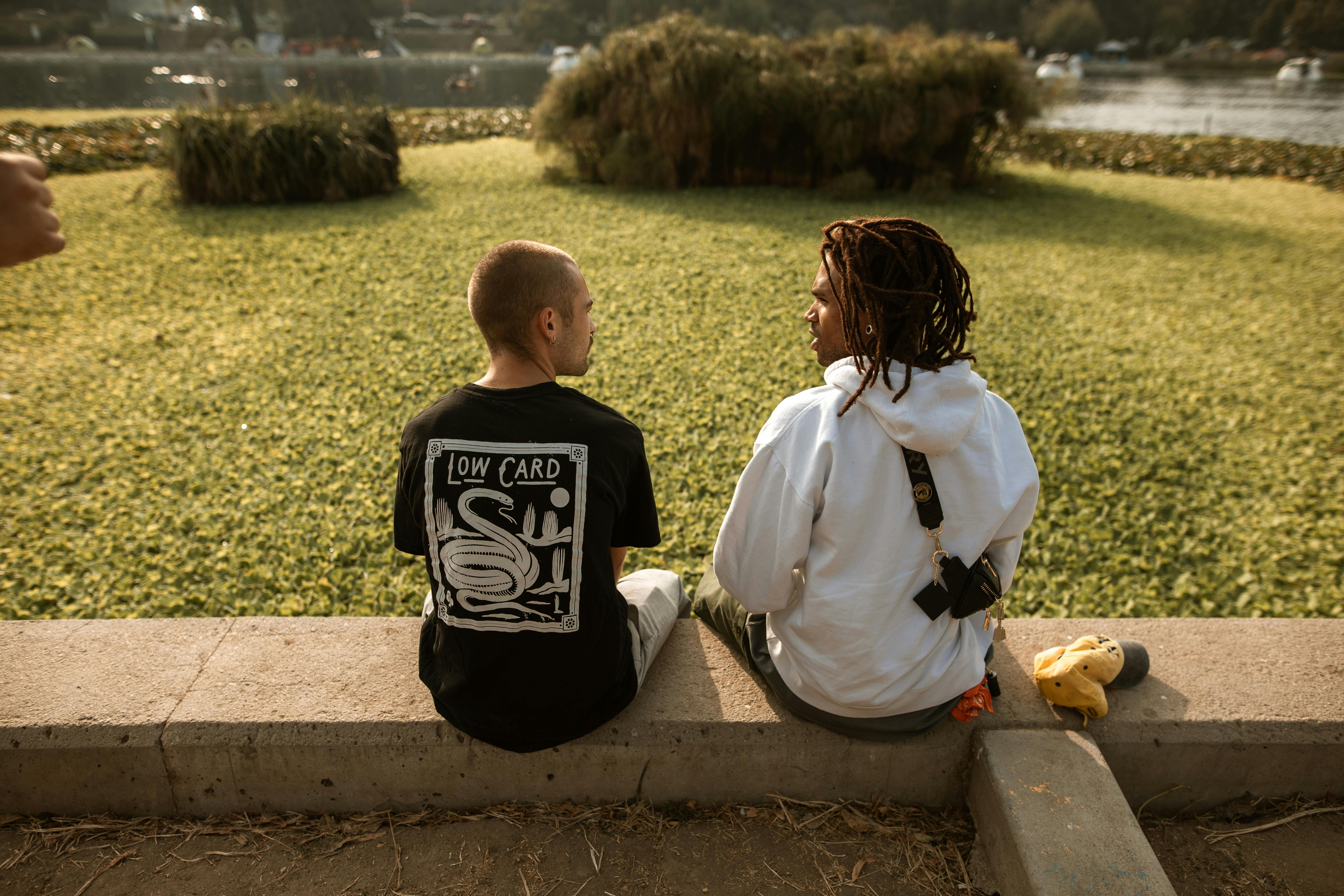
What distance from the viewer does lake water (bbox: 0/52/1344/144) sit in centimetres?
2078

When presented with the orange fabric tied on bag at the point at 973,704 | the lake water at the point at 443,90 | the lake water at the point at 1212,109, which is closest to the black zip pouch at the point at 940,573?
the orange fabric tied on bag at the point at 973,704

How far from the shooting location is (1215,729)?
1.83 m

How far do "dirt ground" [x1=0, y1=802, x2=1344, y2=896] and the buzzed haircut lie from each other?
1.14 meters

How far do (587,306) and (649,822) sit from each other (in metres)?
1.24

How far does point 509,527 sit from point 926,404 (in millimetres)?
869

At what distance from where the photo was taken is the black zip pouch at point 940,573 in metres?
1.53

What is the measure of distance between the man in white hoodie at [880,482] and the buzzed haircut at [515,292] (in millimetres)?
561

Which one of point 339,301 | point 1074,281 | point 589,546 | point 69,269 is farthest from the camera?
point 1074,281

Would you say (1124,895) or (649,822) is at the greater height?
(1124,895)

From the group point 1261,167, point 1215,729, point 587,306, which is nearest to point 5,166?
point 587,306

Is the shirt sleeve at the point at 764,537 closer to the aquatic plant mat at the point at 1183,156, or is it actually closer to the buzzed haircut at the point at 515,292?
the buzzed haircut at the point at 515,292

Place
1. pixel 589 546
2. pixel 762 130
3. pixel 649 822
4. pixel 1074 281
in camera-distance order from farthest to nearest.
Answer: pixel 762 130, pixel 1074 281, pixel 649 822, pixel 589 546

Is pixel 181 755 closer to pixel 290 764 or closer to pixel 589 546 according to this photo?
pixel 290 764

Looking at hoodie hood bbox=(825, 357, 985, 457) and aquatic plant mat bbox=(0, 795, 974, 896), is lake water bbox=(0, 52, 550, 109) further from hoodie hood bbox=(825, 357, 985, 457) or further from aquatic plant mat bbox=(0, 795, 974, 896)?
hoodie hood bbox=(825, 357, 985, 457)
